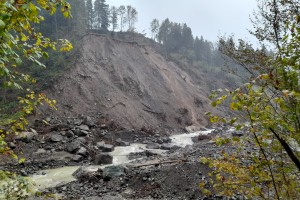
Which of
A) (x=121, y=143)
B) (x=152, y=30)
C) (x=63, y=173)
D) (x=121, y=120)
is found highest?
(x=152, y=30)

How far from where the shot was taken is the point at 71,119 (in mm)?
29641

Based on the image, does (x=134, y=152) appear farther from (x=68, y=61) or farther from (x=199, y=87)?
(x=199, y=87)

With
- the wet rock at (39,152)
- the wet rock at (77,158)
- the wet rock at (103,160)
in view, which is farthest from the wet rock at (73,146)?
the wet rock at (103,160)

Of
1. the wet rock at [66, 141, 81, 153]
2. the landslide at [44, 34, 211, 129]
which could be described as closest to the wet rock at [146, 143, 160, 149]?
the landslide at [44, 34, 211, 129]

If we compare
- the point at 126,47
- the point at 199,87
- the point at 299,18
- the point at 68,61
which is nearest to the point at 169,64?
the point at 199,87

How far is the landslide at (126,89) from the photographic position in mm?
34959

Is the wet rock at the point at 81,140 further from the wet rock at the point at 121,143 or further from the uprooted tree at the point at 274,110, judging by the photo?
the uprooted tree at the point at 274,110

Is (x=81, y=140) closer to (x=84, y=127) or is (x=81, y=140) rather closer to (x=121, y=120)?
(x=84, y=127)

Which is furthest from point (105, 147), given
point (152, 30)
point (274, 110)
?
point (152, 30)

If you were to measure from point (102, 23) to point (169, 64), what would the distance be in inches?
964

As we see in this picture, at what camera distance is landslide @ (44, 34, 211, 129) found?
3496cm

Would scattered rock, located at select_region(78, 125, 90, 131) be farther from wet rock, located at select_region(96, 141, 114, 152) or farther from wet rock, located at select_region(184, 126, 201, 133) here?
wet rock, located at select_region(184, 126, 201, 133)

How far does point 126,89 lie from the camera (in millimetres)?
44094

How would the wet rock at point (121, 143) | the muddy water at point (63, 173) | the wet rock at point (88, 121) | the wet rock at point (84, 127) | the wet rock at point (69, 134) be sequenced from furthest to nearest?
the wet rock at point (88, 121), the wet rock at point (121, 143), the wet rock at point (84, 127), the wet rock at point (69, 134), the muddy water at point (63, 173)
